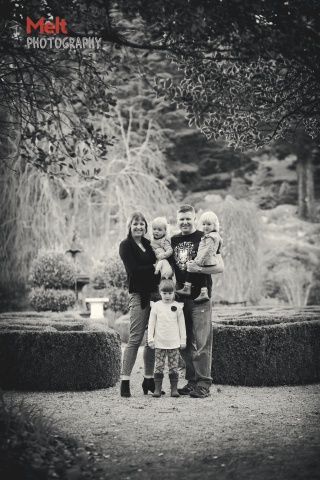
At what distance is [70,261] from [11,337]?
29.5ft

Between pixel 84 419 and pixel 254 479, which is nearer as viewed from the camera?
pixel 254 479

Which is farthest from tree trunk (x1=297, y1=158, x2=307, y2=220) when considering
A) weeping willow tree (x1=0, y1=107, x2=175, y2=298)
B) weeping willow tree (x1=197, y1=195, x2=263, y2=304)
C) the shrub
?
the shrub

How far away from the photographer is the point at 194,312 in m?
6.00

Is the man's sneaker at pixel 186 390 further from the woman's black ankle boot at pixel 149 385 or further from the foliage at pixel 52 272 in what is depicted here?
the foliage at pixel 52 272

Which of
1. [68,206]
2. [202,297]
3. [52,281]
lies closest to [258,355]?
[202,297]

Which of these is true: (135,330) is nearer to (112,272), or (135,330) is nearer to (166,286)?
(166,286)

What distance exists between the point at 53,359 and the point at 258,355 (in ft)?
7.77

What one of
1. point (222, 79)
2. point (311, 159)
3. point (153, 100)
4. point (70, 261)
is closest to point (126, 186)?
point (70, 261)

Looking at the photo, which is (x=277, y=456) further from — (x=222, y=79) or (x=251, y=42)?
(x=222, y=79)

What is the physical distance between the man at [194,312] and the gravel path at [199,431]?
0.76 feet

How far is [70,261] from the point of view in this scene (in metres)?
15.5

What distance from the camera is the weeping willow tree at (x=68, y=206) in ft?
54.0

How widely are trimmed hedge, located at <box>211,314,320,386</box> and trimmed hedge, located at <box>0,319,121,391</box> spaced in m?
1.40

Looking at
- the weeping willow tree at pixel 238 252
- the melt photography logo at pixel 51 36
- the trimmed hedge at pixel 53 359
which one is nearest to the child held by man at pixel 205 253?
the trimmed hedge at pixel 53 359
